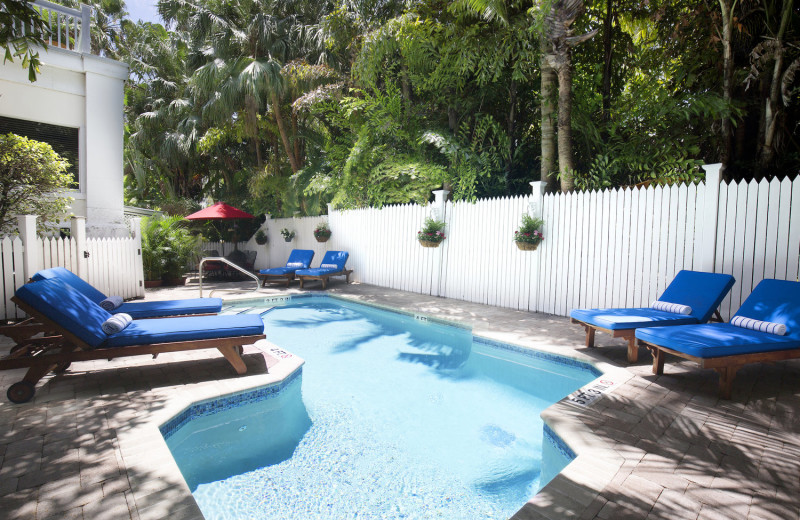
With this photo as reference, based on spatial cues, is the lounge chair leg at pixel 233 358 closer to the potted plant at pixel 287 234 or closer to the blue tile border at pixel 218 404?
the blue tile border at pixel 218 404

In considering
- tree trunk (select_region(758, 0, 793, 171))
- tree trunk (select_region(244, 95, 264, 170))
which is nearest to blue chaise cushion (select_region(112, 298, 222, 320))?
tree trunk (select_region(758, 0, 793, 171))

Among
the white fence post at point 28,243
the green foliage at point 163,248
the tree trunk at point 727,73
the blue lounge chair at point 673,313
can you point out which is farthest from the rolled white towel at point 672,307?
the green foliage at point 163,248

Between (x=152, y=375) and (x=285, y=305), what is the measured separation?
488 cm

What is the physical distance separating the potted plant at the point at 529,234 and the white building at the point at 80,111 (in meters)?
8.25

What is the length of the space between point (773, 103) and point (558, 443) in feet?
21.9

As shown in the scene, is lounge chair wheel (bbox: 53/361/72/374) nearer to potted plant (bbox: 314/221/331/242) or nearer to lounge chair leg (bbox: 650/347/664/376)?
lounge chair leg (bbox: 650/347/664/376)

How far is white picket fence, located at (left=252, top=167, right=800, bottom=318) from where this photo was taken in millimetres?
4977

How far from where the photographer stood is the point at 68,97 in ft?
27.2

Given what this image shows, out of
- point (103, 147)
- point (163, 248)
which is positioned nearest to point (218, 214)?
point (163, 248)

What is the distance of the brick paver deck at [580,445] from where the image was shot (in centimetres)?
201

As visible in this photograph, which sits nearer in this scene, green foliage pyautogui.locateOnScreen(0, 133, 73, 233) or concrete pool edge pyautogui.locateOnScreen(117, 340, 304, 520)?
concrete pool edge pyautogui.locateOnScreen(117, 340, 304, 520)

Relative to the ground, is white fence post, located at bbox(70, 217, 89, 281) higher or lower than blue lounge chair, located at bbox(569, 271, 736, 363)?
higher

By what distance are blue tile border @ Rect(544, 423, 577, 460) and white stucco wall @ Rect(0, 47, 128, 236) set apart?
367 inches

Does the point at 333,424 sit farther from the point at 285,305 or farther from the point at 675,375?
the point at 285,305
